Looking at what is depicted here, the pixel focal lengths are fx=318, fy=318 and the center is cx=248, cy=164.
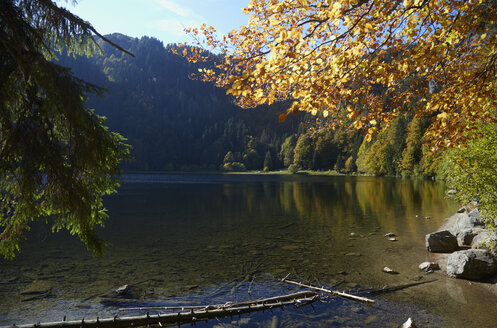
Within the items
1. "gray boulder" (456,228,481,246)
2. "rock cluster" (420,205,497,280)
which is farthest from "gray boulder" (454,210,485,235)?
"rock cluster" (420,205,497,280)

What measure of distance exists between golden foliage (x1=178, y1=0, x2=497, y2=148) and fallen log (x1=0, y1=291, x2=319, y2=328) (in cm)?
628

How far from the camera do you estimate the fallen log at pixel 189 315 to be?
8102 millimetres

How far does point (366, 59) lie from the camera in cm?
762

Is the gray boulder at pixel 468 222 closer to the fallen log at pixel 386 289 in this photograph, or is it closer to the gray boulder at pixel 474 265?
the gray boulder at pixel 474 265

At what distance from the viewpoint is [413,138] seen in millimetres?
89500

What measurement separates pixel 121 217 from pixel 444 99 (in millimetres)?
29015

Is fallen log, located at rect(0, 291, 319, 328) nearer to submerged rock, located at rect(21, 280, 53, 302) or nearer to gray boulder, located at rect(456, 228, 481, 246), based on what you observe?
submerged rock, located at rect(21, 280, 53, 302)

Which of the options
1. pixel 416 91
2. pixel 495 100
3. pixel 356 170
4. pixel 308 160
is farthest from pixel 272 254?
pixel 308 160

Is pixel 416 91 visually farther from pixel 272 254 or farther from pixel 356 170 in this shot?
pixel 356 170

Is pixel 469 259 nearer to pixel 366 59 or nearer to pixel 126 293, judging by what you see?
pixel 366 59

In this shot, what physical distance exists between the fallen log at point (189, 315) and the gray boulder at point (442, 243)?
9091 millimetres

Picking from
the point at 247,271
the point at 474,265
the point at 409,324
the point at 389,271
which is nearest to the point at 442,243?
the point at 474,265

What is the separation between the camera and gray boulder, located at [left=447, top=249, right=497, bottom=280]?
12344mm

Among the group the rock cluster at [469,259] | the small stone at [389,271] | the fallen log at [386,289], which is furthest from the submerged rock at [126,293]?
the rock cluster at [469,259]
